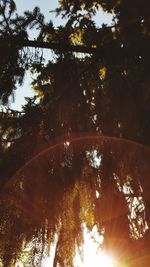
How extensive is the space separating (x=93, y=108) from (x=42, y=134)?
0.98 metres

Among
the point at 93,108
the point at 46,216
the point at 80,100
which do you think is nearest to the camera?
the point at 46,216

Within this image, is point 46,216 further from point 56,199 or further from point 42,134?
point 42,134

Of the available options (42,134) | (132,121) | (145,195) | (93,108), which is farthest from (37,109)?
(145,195)

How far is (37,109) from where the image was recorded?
14.6 ft

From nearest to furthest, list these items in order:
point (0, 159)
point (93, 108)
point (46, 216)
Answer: point (46, 216) < point (0, 159) < point (93, 108)

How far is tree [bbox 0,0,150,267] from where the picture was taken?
11.8 ft

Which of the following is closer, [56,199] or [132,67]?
[56,199]

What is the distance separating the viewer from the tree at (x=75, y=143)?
3.59m

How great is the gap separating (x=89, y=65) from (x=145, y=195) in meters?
1.97

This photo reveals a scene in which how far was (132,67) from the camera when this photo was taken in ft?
14.8

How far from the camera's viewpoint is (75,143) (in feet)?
13.8

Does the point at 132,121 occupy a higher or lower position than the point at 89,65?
lower

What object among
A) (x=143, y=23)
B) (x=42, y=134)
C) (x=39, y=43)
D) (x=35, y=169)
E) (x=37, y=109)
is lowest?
(x=35, y=169)

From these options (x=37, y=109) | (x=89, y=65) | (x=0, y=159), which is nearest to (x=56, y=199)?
(x=0, y=159)
